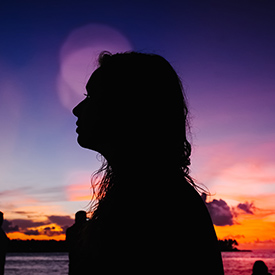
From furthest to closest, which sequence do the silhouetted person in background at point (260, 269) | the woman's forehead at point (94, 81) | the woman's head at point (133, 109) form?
1. the silhouetted person in background at point (260, 269)
2. the woman's forehead at point (94, 81)
3. the woman's head at point (133, 109)

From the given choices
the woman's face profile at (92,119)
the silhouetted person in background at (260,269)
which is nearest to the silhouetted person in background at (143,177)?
the woman's face profile at (92,119)

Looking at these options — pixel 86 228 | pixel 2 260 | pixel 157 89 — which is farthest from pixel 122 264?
pixel 2 260

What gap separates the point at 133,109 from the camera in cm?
128

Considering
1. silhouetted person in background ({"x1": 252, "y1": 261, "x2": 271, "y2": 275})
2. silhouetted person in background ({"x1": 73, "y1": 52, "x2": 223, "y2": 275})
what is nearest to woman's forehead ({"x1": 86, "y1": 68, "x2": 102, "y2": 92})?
silhouetted person in background ({"x1": 73, "y1": 52, "x2": 223, "y2": 275})

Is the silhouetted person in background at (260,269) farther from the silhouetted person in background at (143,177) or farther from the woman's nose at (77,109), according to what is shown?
the woman's nose at (77,109)

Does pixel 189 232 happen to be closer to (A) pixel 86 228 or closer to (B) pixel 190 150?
(A) pixel 86 228

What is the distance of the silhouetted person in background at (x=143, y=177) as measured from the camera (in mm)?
974

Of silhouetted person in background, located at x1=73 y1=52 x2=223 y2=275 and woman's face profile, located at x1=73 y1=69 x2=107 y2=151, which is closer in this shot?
silhouetted person in background, located at x1=73 y1=52 x2=223 y2=275

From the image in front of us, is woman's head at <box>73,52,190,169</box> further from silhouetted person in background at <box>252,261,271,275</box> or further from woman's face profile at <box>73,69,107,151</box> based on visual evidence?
silhouetted person in background at <box>252,261,271,275</box>

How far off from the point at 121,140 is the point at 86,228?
1.08 feet

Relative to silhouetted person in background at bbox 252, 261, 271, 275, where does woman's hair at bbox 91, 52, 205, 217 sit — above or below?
above

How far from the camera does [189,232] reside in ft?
3.37

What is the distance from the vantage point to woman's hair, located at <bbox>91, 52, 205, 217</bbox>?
1.27 m

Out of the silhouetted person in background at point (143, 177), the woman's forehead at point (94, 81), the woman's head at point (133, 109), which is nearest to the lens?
the silhouetted person in background at point (143, 177)
